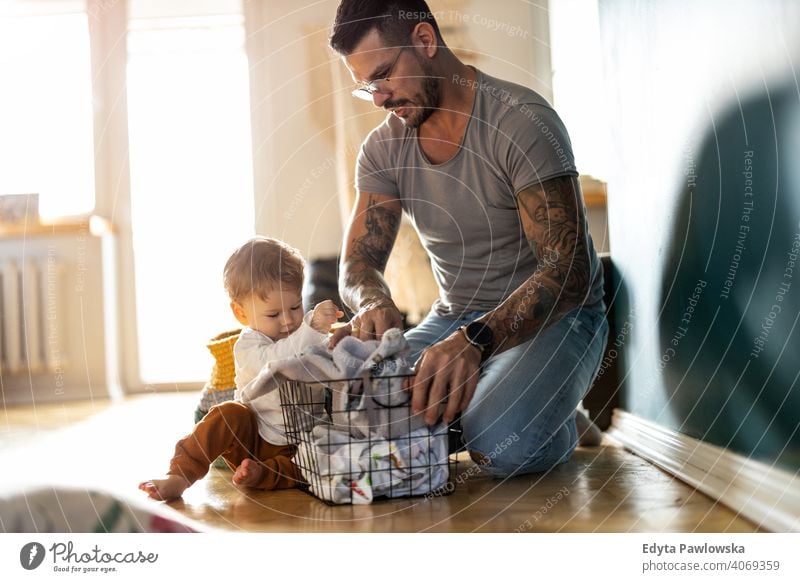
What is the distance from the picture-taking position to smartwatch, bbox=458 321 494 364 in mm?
836

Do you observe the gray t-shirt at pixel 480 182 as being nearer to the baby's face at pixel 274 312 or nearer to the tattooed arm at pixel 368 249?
the tattooed arm at pixel 368 249

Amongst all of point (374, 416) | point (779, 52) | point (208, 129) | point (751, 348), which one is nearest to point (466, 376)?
point (374, 416)

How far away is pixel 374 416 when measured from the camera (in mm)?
840

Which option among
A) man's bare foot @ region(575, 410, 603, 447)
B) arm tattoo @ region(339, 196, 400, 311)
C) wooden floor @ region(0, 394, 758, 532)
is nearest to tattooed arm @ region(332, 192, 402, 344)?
arm tattoo @ region(339, 196, 400, 311)

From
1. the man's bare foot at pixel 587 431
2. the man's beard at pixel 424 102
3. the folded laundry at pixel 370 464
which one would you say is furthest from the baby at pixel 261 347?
the man's bare foot at pixel 587 431

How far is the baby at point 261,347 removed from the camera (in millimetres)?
942

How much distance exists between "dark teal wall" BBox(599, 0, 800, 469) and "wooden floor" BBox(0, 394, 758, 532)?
9 cm

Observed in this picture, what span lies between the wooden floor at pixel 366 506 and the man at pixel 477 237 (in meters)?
0.08

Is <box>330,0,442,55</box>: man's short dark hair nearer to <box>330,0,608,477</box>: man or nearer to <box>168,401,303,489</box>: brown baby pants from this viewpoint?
<box>330,0,608,477</box>: man

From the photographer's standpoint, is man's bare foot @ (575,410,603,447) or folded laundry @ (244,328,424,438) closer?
folded laundry @ (244,328,424,438)
